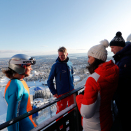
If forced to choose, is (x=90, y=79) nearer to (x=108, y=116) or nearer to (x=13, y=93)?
(x=108, y=116)

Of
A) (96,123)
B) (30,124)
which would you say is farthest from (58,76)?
(96,123)

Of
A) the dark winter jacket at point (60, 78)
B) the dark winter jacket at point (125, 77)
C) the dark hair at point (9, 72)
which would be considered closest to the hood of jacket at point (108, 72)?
the dark winter jacket at point (125, 77)

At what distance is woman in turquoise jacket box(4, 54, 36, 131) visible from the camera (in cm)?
79

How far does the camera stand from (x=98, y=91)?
0.71m

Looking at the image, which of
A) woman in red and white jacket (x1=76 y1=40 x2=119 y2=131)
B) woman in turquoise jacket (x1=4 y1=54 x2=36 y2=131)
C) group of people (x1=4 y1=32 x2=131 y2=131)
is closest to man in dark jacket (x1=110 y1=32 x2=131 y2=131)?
group of people (x1=4 y1=32 x2=131 y2=131)

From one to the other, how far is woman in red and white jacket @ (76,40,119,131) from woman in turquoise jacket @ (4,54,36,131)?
60 cm

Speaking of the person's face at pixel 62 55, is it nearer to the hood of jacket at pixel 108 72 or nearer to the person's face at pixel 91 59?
the person's face at pixel 91 59

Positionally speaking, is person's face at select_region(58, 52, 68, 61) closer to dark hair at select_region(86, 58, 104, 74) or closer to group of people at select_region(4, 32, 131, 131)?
group of people at select_region(4, 32, 131, 131)

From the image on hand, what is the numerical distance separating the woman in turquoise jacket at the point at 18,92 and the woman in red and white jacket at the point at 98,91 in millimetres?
597

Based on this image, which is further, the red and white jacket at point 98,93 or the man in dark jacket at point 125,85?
the man in dark jacket at point 125,85

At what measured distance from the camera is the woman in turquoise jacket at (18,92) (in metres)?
0.79

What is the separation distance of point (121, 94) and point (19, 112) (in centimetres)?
128

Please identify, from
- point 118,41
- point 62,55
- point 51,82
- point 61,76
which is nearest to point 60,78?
point 61,76

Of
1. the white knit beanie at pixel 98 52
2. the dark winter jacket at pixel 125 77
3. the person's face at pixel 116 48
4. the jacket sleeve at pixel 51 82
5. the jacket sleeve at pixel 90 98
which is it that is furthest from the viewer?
the jacket sleeve at pixel 51 82
